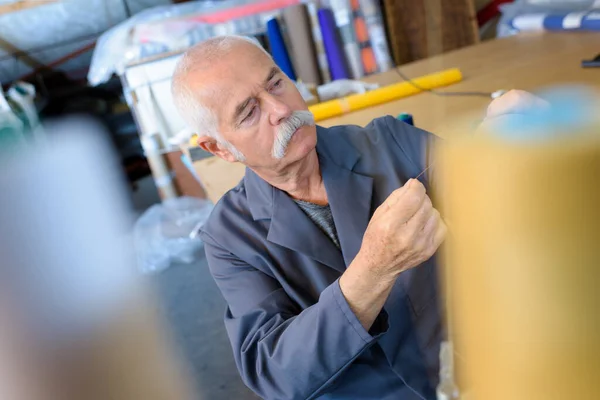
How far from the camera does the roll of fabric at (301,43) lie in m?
2.91

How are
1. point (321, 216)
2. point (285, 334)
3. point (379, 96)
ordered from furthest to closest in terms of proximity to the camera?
point (379, 96) < point (321, 216) < point (285, 334)

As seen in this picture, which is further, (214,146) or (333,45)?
(333,45)

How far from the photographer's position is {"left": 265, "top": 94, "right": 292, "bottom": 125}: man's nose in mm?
981

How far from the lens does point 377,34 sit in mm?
2984

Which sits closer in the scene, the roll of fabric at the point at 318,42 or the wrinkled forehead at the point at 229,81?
the wrinkled forehead at the point at 229,81

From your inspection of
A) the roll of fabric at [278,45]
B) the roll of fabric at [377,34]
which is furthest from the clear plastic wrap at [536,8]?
the roll of fabric at [278,45]

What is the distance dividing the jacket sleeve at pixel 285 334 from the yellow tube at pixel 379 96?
2.94 ft

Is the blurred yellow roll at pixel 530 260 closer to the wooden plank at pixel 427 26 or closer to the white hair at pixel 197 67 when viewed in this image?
the white hair at pixel 197 67

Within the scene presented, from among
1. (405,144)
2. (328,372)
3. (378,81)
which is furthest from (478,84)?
(328,372)

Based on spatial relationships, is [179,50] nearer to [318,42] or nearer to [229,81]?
Result: [318,42]

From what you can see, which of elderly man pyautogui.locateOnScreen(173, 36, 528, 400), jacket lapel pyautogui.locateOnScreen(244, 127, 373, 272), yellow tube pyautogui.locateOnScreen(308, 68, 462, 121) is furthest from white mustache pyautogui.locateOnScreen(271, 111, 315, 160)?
yellow tube pyautogui.locateOnScreen(308, 68, 462, 121)

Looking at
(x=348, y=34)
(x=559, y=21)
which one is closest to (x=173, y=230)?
(x=348, y=34)

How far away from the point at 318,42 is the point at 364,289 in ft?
8.20

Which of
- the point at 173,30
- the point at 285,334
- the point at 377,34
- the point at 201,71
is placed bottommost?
the point at 285,334
